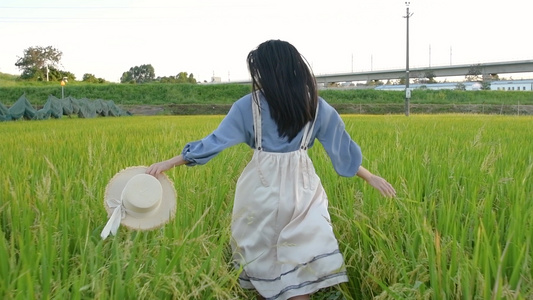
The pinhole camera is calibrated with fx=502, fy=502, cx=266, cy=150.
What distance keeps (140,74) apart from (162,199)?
2022 inches

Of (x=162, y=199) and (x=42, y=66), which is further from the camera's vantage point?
(x=42, y=66)

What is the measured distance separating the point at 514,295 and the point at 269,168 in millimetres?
817

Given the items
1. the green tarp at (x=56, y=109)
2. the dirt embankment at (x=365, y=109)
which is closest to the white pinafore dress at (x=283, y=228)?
the green tarp at (x=56, y=109)

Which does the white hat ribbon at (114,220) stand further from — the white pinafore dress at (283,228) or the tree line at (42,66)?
the tree line at (42,66)

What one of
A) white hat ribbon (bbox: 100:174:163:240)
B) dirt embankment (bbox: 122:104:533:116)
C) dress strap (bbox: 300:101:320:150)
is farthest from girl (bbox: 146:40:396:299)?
dirt embankment (bbox: 122:104:533:116)

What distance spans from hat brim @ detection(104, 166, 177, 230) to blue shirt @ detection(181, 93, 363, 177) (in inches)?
5.7

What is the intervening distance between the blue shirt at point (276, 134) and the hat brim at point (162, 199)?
0.47 feet

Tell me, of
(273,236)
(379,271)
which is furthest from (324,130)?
(379,271)

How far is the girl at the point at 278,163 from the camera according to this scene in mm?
1422

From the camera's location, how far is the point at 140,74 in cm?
5062

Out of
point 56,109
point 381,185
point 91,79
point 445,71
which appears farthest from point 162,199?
point 445,71

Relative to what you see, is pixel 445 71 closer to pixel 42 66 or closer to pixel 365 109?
pixel 365 109

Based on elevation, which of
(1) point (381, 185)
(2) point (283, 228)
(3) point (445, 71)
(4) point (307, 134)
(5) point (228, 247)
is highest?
(3) point (445, 71)

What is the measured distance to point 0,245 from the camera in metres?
0.99
